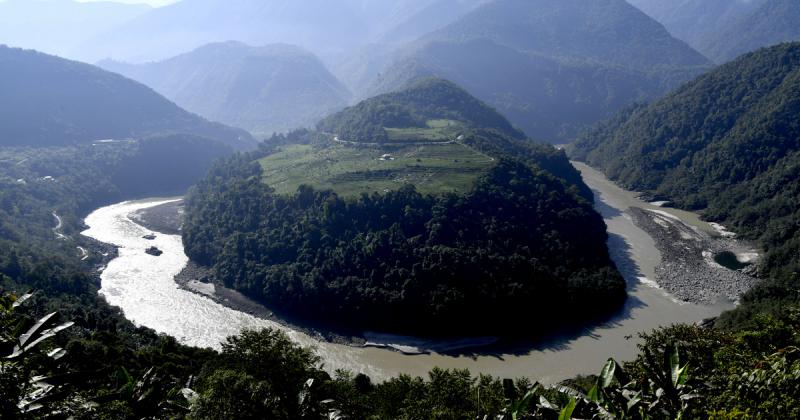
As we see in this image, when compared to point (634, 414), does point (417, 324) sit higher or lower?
lower

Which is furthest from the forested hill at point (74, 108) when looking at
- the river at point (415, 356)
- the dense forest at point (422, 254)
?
the dense forest at point (422, 254)

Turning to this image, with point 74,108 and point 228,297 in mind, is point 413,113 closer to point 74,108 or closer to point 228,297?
point 228,297

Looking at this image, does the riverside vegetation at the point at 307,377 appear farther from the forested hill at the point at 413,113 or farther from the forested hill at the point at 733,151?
the forested hill at the point at 413,113

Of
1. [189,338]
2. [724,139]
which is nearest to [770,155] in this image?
[724,139]

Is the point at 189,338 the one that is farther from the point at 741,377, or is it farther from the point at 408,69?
the point at 408,69

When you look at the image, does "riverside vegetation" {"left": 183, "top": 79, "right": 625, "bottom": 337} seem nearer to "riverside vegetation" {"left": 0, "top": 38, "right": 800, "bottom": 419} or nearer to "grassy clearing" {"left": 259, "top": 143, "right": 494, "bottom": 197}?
"grassy clearing" {"left": 259, "top": 143, "right": 494, "bottom": 197}

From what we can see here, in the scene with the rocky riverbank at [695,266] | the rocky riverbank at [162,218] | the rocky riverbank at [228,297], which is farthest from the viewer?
the rocky riverbank at [162,218]

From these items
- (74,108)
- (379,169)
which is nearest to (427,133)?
(379,169)
